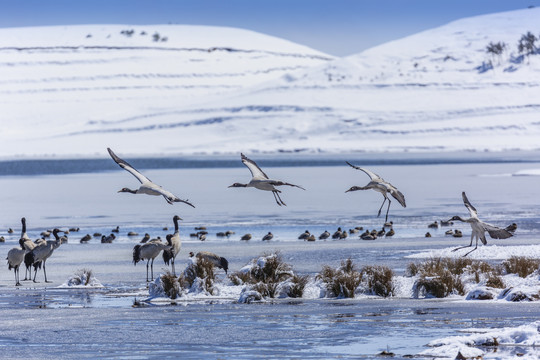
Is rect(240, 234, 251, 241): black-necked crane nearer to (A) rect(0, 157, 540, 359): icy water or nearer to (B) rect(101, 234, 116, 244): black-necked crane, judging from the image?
(A) rect(0, 157, 540, 359): icy water

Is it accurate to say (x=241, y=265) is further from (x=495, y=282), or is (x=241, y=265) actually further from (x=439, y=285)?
(x=495, y=282)

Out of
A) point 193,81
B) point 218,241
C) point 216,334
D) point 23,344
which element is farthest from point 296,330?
point 193,81

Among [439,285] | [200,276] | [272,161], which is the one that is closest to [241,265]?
[200,276]

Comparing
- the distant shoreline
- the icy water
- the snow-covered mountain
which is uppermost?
the snow-covered mountain

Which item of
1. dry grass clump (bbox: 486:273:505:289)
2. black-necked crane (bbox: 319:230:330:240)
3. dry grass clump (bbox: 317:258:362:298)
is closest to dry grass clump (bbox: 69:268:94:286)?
dry grass clump (bbox: 317:258:362:298)

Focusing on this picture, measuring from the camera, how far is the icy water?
1319cm

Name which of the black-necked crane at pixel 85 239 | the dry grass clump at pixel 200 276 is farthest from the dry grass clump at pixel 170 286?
the black-necked crane at pixel 85 239

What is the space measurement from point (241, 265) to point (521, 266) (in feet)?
20.0

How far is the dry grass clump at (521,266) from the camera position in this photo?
1880cm

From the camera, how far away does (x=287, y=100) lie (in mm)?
124688

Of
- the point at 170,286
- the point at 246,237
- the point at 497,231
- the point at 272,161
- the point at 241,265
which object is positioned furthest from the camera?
the point at 272,161

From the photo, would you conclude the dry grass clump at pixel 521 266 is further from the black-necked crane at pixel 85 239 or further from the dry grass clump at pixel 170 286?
the black-necked crane at pixel 85 239

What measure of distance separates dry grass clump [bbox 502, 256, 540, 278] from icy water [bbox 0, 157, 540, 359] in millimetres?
2489

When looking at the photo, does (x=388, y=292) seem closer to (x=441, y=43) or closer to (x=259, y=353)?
(x=259, y=353)
